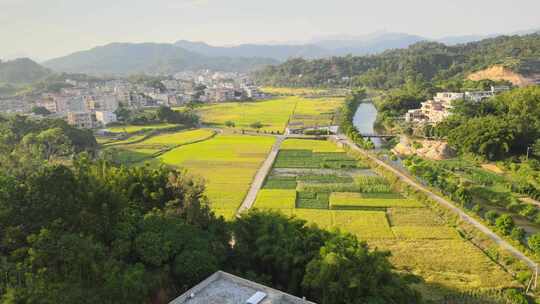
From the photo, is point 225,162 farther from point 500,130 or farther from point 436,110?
point 436,110

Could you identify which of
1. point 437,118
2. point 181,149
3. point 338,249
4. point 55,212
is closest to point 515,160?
point 437,118

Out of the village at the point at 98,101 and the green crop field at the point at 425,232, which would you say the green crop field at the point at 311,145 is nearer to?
the green crop field at the point at 425,232

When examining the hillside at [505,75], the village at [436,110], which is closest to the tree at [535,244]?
the village at [436,110]

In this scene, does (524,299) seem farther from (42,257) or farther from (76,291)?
(42,257)

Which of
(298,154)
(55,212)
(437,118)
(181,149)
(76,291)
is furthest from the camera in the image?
(437,118)

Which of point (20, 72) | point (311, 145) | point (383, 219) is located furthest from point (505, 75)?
point (20, 72)

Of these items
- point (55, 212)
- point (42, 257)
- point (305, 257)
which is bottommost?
point (305, 257)

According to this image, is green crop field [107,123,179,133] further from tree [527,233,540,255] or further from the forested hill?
the forested hill
